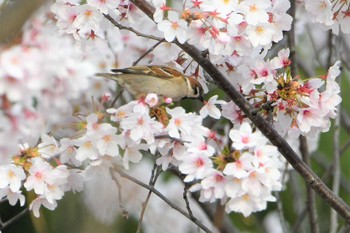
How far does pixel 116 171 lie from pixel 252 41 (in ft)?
1.86

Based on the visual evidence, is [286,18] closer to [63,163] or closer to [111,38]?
[63,163]

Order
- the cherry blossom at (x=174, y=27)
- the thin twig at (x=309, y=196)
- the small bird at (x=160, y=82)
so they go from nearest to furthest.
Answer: the cherry blossom at (x=174, y=27) → the small bird at (x=160, y=82) → the thin twig at (x=309, y=196)

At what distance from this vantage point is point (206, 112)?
262 centimetres

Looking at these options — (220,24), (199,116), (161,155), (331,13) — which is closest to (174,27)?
(220,24)

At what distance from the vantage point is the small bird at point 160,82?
105 inches

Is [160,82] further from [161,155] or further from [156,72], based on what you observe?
[161,155]

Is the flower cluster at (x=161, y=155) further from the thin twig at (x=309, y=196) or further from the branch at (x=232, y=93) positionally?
the thin twig at (x=309, y=196)

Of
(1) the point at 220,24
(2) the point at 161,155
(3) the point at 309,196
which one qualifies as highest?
(1) the point at 220,24

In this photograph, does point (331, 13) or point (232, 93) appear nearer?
point (232, 93)

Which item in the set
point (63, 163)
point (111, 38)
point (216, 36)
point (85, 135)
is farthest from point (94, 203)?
point (111, 38)

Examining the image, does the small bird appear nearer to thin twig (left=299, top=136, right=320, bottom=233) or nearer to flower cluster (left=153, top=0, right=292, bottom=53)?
flower cluster (left=153, top=0, right=292, bottom=53)

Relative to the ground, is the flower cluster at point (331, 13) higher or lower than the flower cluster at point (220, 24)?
lower

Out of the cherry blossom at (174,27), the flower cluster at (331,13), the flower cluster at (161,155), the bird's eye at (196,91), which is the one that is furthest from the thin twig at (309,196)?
the cherry blossom at (174,27)

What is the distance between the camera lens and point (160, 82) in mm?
2688
